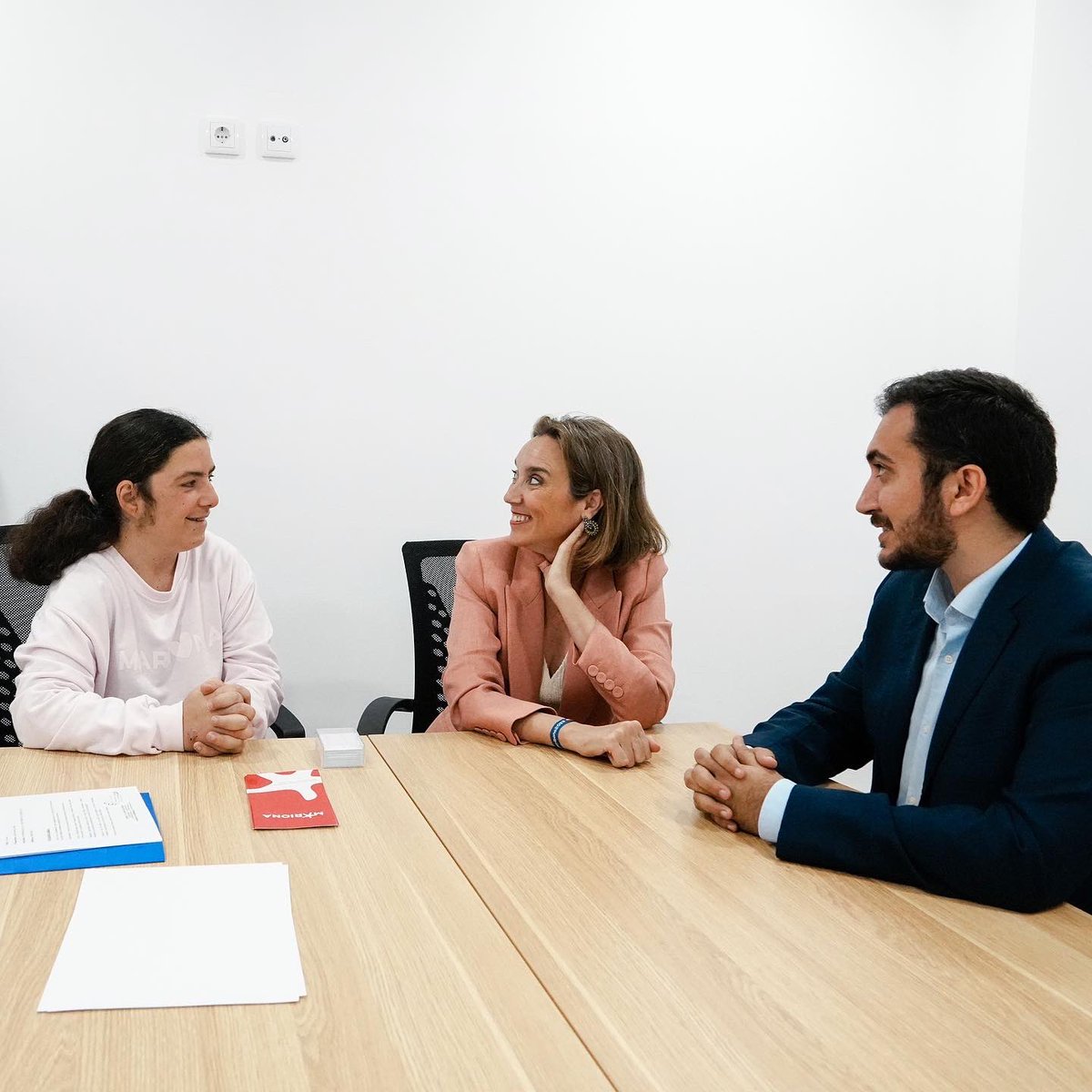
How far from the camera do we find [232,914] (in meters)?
1.35

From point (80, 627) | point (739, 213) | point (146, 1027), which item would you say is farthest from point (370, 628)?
point (146, 1027)

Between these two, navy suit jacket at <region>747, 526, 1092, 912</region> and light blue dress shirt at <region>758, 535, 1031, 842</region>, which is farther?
light blue dress shirt at <region>758, 535, 1031, 842</region>

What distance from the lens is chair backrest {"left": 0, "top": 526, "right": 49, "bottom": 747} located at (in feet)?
8.08

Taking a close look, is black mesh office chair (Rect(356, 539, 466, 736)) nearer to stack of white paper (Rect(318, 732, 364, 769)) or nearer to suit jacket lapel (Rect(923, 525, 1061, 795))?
stack of white paper (Rect(318, 732, 364, 769))

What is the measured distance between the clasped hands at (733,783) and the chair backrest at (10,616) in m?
1.54

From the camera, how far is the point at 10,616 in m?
2.47

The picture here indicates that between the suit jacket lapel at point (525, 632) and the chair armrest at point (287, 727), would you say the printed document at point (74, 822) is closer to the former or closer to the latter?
the chair armrest at point (287, 727)

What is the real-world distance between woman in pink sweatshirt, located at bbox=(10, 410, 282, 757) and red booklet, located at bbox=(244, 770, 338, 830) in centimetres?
30

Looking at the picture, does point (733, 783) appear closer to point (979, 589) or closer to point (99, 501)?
point (979, 589)

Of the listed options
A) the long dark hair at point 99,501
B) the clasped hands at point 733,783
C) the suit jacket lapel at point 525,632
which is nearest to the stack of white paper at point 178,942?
the clasped hands at point 733,783

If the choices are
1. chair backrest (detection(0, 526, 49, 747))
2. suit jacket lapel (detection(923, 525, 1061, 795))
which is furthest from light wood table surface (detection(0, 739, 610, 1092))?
chair backrest (detection(0, 526, 49, 747))

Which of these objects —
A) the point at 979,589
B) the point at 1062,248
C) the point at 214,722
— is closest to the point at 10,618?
the point at 214,722

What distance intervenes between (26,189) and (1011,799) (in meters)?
2.90

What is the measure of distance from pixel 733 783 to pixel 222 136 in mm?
2454
